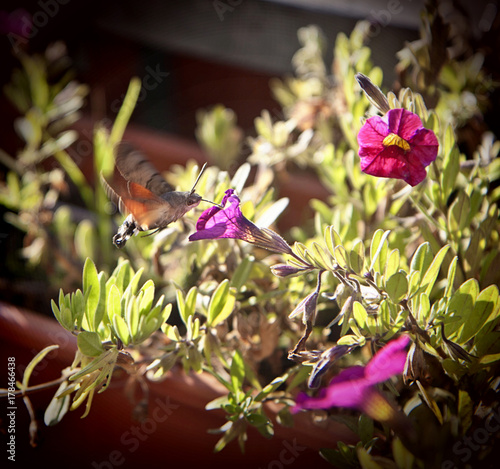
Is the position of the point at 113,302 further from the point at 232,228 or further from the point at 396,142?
the point at 396,142

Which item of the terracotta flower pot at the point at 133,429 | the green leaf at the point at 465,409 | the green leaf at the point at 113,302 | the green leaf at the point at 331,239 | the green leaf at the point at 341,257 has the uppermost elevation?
the green leaf at the point at 331,239

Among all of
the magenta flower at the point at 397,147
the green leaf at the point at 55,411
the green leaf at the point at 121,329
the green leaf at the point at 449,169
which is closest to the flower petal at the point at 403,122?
the magenta flower at the point at 397,147

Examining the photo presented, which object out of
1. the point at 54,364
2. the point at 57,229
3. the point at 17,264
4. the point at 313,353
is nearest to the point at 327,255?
the point at 313,353

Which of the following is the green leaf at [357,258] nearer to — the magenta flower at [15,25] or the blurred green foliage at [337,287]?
the blurred green foliage at [337,287]

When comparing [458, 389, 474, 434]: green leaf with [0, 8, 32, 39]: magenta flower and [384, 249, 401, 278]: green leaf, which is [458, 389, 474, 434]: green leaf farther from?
[0, 8, 32, 39]: magenta flower

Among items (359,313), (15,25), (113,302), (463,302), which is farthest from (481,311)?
(15,25)

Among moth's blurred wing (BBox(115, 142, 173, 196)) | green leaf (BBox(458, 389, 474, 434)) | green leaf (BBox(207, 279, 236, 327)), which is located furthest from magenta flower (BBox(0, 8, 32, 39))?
green leaf (BBox(458, 389, 474, 434))
